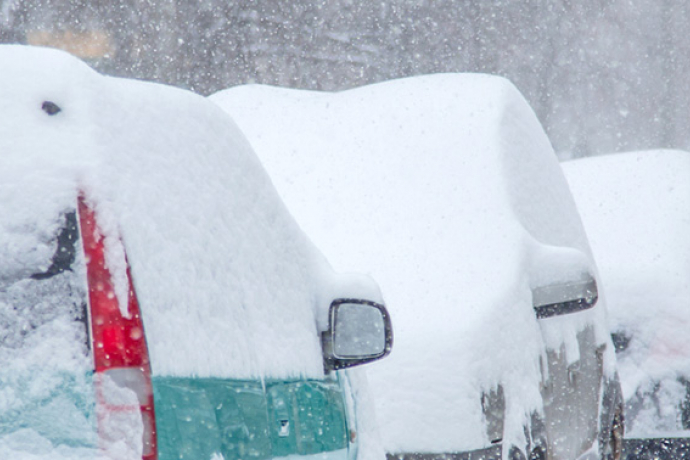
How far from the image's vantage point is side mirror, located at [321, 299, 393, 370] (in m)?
2.47

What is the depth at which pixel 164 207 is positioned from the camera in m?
1.87

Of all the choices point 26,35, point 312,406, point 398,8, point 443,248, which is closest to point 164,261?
point 312,406

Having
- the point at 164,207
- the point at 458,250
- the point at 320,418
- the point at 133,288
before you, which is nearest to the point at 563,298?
the point at 458,250

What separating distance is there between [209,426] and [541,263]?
2340 millimetres

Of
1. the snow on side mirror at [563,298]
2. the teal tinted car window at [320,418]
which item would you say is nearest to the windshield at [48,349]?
the teal tinted car window at [320,418]

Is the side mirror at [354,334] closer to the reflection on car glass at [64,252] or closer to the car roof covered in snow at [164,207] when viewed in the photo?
the car roof covered in snow at [164,207]

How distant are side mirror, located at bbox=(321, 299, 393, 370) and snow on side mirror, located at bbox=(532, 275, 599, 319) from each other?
1476 mm

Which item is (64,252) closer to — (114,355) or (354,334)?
(114,355)

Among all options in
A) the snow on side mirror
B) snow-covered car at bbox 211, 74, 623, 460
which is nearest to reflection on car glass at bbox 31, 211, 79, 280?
snow-covered car at bbox 211, 74, 623, 460

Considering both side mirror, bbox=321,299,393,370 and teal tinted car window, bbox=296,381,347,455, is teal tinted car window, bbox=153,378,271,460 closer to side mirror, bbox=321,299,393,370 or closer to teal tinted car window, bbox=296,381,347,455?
teal tinted car window, bbox=296,381,347,455

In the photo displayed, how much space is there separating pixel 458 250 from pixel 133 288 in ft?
7.93

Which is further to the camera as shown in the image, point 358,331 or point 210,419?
point 358,331

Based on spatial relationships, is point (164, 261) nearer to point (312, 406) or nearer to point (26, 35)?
point (312, 406)

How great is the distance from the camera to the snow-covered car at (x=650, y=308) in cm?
553
